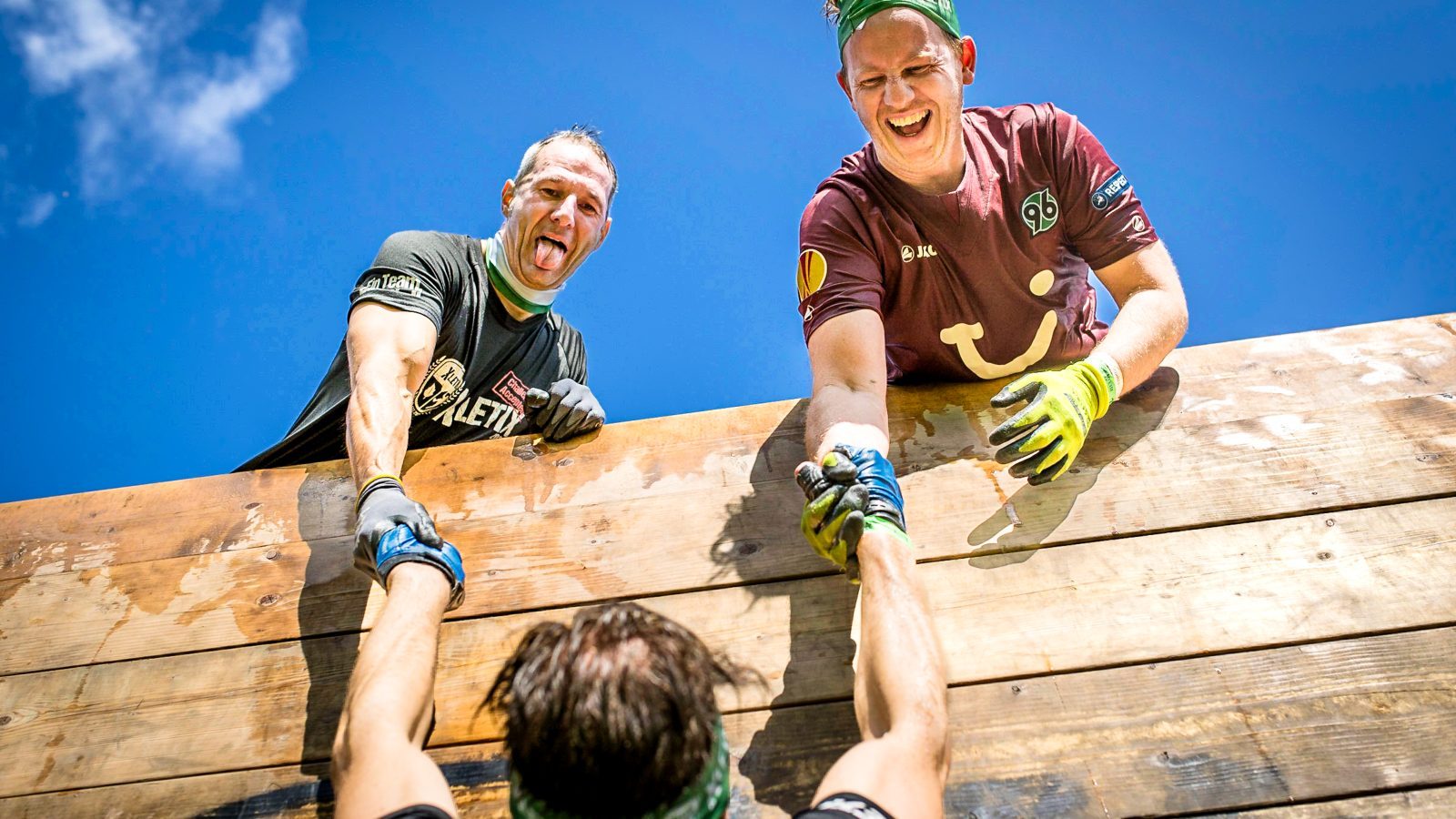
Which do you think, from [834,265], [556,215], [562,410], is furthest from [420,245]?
[834,265]

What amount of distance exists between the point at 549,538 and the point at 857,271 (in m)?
0.84

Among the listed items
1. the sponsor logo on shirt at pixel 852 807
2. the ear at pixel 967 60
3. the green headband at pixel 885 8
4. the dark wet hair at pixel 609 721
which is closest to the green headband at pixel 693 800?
the dark wet hair at pixel 609 721

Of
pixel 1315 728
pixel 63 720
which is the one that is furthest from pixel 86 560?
pixel 1315 728

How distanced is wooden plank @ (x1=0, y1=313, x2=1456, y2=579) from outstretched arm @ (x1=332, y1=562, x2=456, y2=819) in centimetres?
44

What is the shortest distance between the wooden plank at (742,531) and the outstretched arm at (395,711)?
0.19m

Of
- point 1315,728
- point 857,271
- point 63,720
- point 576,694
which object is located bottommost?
point 1315,728

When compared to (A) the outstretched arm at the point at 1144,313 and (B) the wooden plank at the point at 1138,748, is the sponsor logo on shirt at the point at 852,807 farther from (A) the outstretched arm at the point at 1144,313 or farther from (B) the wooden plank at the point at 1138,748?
(A) the outstretched arm at the point at 1144,313

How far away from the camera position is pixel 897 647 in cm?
135

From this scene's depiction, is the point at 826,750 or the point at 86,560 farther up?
the point at 86,560

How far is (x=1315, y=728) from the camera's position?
1312 millimetres

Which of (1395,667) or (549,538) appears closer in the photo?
(1395,667)

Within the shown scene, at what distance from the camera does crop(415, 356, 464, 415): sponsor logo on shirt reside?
246 centimetres

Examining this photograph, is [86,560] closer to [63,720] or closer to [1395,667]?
[63,720]

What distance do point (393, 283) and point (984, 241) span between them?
137cm
